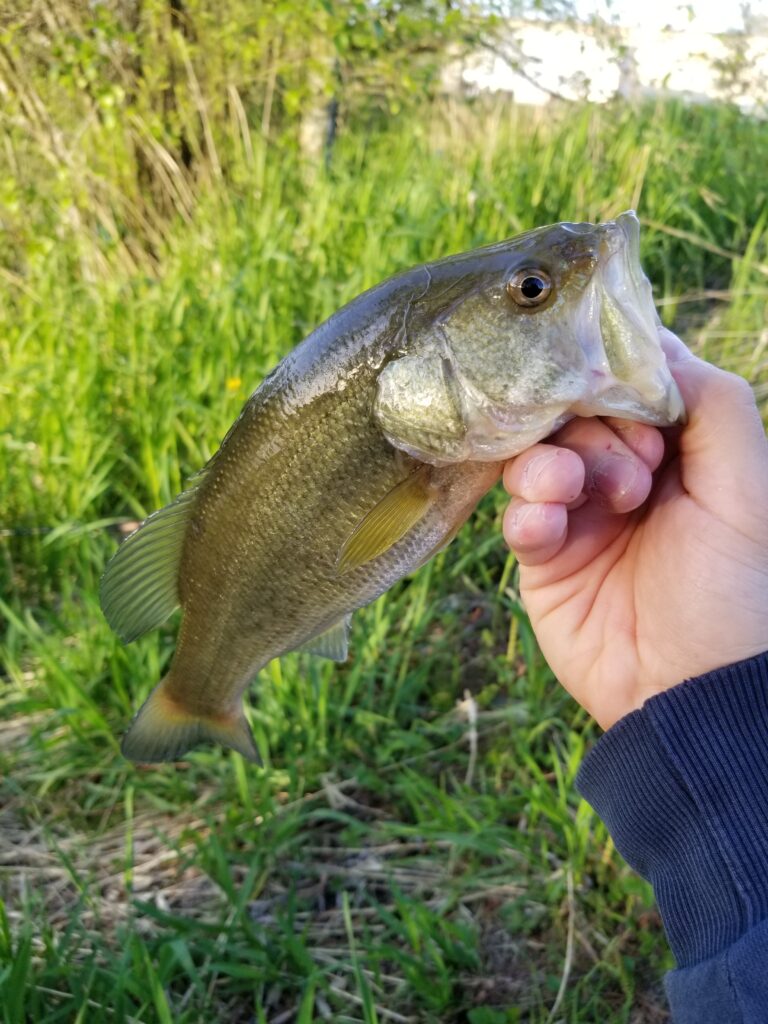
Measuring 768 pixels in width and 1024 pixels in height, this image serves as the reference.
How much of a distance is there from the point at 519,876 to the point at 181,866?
95cm

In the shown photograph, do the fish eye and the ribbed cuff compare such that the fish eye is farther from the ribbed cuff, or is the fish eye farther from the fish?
the ribbed cuff

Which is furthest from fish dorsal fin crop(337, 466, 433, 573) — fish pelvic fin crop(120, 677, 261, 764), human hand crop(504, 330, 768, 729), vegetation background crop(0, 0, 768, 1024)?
vegetation background crop(0, 0, 768, 1024)

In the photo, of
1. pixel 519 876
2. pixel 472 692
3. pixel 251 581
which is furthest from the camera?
pixel 472 692

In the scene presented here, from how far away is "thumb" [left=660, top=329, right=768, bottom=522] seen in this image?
144 cm

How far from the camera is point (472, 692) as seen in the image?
9.42 ft

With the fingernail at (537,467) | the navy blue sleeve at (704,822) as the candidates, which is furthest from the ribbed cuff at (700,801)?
the fingernail at (537,467)

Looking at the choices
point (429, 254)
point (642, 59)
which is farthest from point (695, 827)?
A: point (642, 59)

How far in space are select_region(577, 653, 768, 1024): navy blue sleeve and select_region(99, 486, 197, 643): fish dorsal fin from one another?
943 mm

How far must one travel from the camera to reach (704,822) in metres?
1.35

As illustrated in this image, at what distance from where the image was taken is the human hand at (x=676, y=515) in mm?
1423

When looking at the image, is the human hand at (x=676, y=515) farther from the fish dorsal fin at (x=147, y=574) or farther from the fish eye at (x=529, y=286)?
the fish dorsal fin at (x=147, y=574)

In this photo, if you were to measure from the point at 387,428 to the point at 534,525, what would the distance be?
315mm

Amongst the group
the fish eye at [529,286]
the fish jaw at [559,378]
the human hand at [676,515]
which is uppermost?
the fish eye at [529,286]

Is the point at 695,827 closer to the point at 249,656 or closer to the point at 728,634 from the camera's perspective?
the point at 728,634
